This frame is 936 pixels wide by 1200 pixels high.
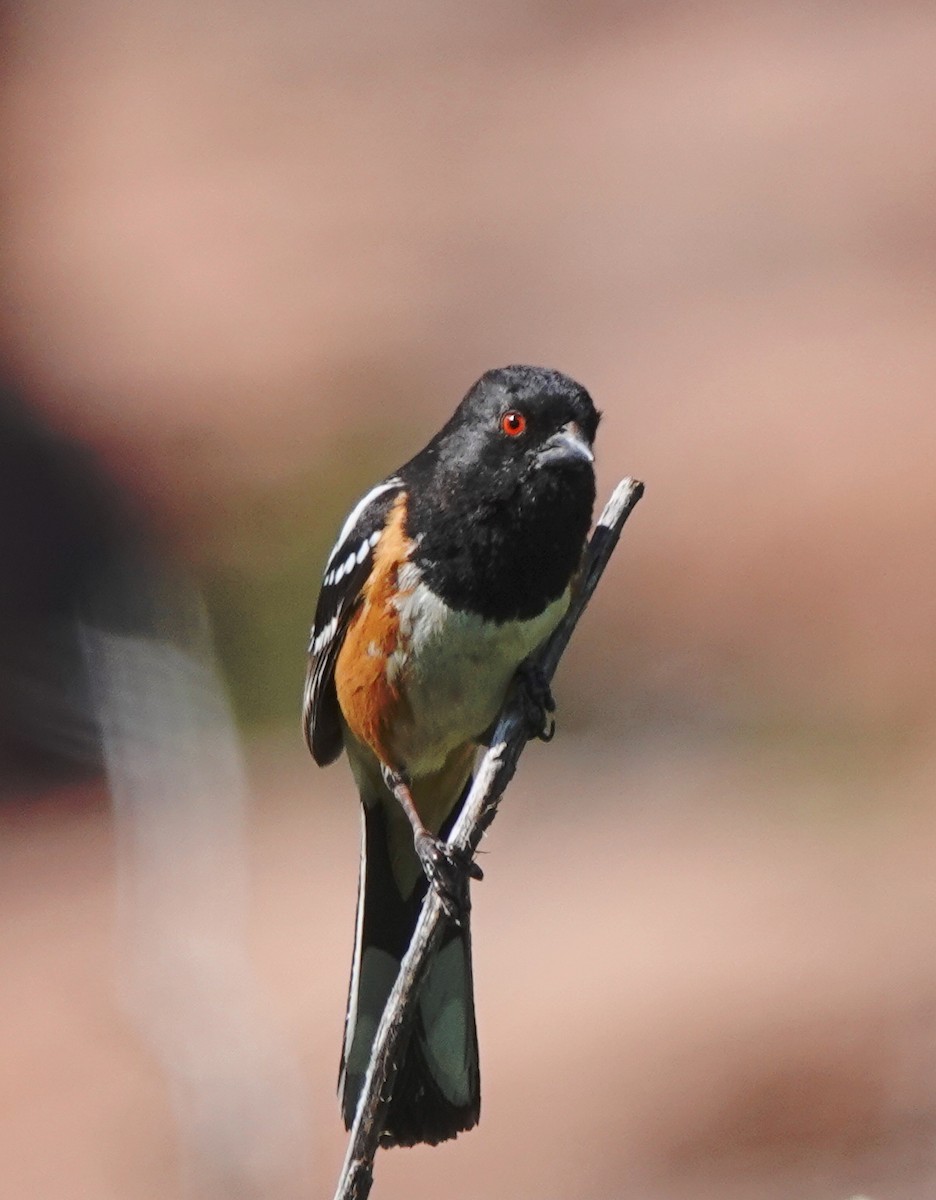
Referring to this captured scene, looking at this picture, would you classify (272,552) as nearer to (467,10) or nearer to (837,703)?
(837,703)

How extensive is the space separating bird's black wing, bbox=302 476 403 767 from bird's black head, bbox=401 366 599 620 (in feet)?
0.87

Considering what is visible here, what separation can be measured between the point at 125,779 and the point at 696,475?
326cm

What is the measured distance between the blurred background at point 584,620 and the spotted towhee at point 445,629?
219cm

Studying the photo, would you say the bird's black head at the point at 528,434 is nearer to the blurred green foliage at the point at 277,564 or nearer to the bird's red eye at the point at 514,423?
the bird's red eye at the point at 514,423

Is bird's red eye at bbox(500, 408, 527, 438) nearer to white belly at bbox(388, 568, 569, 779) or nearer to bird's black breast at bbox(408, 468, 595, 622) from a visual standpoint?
bird's black breast at bbox(408, 468, 595, 622)

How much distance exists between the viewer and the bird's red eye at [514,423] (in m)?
3.36

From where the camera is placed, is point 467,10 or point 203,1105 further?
point 467,10

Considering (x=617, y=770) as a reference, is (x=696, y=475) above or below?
above

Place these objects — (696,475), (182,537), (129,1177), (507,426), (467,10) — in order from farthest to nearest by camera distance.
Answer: (467,10), (182,537), (696,475), (129,1177), (507,426)

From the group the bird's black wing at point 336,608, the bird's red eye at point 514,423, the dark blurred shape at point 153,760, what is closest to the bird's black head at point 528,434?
the bird's red eye at point 514,423

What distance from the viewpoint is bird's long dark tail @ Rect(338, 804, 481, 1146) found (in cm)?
340

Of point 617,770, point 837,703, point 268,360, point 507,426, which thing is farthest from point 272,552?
point 507,426

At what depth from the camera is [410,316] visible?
9531 millimetres

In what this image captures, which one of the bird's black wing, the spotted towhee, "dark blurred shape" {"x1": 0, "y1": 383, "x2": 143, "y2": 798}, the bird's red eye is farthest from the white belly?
"dark blurred shape" {"x1": 0, "y1": 383, "x2": 143, "y2": 798}
